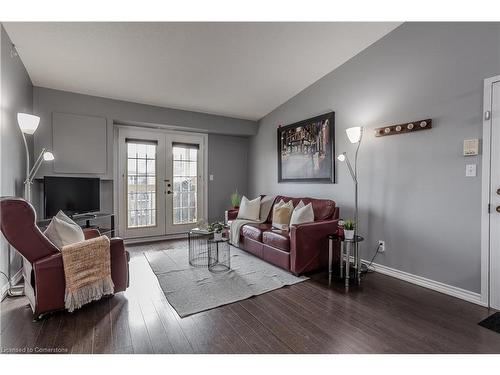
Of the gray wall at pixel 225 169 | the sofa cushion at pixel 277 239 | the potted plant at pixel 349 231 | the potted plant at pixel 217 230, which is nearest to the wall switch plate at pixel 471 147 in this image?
the potted plant at pixel 349 231

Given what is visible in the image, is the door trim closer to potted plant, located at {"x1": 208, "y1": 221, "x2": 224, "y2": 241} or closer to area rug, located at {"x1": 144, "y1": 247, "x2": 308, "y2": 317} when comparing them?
area rug, located at {"x1": 144, "y1": 247, "x2": 308, "y2": 317}

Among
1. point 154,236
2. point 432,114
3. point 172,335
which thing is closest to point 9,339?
point 172,335

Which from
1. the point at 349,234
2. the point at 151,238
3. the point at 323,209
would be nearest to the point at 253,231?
the point at 323,209

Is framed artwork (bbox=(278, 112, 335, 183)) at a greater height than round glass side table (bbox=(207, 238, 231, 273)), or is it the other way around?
framed artwork (bbox=(278, 112, 335, 183))

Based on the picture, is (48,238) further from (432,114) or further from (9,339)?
(432,114)

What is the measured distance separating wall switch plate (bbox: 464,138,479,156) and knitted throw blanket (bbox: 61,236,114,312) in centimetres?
346

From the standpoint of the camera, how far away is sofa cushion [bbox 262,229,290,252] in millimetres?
3006

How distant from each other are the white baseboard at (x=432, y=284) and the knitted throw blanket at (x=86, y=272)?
3.03m

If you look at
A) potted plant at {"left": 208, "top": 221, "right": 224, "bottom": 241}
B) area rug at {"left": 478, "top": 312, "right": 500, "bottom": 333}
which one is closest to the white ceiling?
potted plant at {"left": 208, "top": 221, "right": 224, "bottom": 241}

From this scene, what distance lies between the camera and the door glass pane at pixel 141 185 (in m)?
4.52

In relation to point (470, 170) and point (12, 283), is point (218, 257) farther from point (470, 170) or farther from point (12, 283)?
point (470, 170)

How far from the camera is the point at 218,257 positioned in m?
3.47

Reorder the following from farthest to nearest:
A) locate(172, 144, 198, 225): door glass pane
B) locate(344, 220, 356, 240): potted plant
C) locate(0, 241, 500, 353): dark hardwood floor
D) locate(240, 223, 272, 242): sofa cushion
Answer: locate(172, 144, 198, 225): door glass pane, locate(240, 223, 272, 242): sofa cushion, locate(344, 220, 356, 240): potted plant, locate(0, 241, 500, 353): dark hardwood floor
